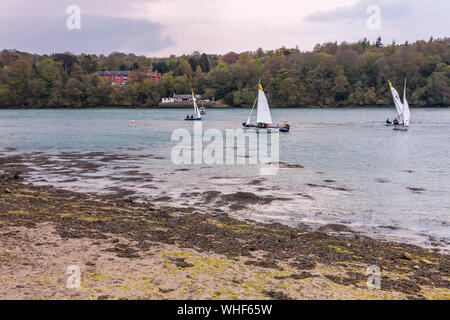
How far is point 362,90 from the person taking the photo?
170 meters

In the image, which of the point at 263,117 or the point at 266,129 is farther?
the point at 266,129

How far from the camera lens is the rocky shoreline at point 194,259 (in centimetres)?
797

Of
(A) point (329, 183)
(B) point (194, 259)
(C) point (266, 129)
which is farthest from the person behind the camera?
(C) point (266, 129)

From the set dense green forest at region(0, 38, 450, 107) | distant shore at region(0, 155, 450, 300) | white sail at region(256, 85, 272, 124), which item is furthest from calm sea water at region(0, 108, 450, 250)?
dense green forest at region(0, 38, 450, 107)

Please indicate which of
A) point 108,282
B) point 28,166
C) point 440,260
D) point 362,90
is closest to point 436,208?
point 440,260

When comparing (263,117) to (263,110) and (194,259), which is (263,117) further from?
(194,259)

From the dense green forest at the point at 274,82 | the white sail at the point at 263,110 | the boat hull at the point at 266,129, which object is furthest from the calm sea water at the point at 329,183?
the dense green forest at the point at 274,82

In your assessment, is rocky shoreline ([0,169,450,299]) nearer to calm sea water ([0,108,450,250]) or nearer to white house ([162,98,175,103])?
calm sea water ([0,108,450,250])

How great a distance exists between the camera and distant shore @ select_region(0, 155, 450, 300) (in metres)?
7.98

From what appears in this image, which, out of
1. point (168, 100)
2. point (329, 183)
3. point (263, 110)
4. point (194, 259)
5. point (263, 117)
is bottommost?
point (329, 183)

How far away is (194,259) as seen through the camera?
9.90m

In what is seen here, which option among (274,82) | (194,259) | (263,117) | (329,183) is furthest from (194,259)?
(274,82)

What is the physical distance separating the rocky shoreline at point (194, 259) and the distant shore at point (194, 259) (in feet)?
0.08
